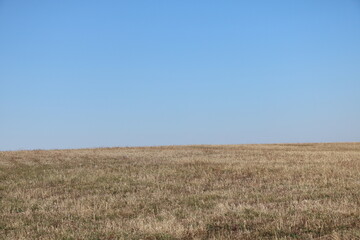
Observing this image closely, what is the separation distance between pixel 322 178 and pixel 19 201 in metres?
13.0

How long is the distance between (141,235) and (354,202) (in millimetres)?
6866

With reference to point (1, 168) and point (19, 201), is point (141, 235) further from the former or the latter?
point (1, 168)

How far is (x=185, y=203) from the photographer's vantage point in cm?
1341

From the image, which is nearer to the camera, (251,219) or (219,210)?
(251,219)


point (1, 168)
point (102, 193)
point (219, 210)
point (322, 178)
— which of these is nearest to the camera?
point (219, 210)

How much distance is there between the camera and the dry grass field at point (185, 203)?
31.3 feet

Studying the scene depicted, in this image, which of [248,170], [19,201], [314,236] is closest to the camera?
[314,236]

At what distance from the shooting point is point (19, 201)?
14844 millimetres

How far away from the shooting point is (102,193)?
643 inches

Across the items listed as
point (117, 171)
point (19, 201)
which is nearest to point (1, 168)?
point (117, 171)

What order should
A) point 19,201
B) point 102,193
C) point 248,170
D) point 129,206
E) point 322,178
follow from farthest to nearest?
point 248,170
point 322,178
point 102,193
point 19,201
point 129,206

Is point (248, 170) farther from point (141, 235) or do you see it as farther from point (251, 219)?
point (141, 235)

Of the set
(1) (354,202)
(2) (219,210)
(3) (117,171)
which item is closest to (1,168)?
(3) (117,171)

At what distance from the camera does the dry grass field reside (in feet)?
31.3
